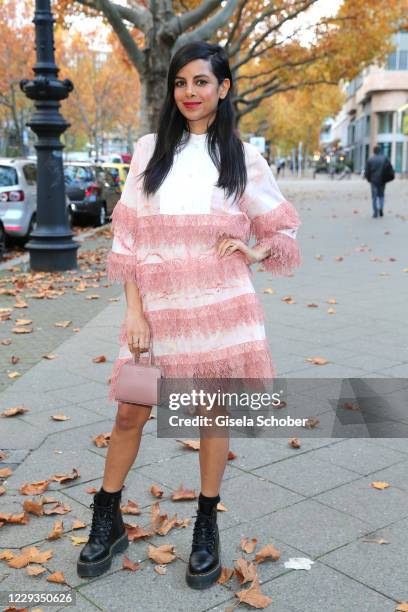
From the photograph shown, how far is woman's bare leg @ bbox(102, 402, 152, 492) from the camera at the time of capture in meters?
2.88

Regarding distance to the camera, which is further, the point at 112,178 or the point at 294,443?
the point at 112,178

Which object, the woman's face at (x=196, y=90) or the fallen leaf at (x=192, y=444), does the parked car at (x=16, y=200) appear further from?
the woman's face at (x=196, y=90)

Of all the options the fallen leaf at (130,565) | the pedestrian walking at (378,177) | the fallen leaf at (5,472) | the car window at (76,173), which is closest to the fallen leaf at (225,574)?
the fallen leaf at (130,565)

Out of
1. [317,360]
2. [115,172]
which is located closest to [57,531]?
[317,360]

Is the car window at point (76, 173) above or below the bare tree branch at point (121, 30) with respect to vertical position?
below

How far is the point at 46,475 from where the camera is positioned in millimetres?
3883

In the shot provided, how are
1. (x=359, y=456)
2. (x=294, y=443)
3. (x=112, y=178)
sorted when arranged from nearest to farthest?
(x=359, y=456) < (x=294, y=443) < (x=112, y=178)

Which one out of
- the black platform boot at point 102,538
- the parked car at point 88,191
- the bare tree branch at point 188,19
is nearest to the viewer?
the black platform boot at point 102,538

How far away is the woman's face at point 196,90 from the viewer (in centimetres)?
277

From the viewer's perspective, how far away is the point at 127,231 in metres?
2.88

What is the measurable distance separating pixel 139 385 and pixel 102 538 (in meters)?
0.68

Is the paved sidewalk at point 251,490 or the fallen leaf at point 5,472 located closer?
the paved sidewalk at point 251,490

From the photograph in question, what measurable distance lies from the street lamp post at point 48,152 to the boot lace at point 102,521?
26.4ft

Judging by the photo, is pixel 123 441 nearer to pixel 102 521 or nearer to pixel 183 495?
pixel 102 521
